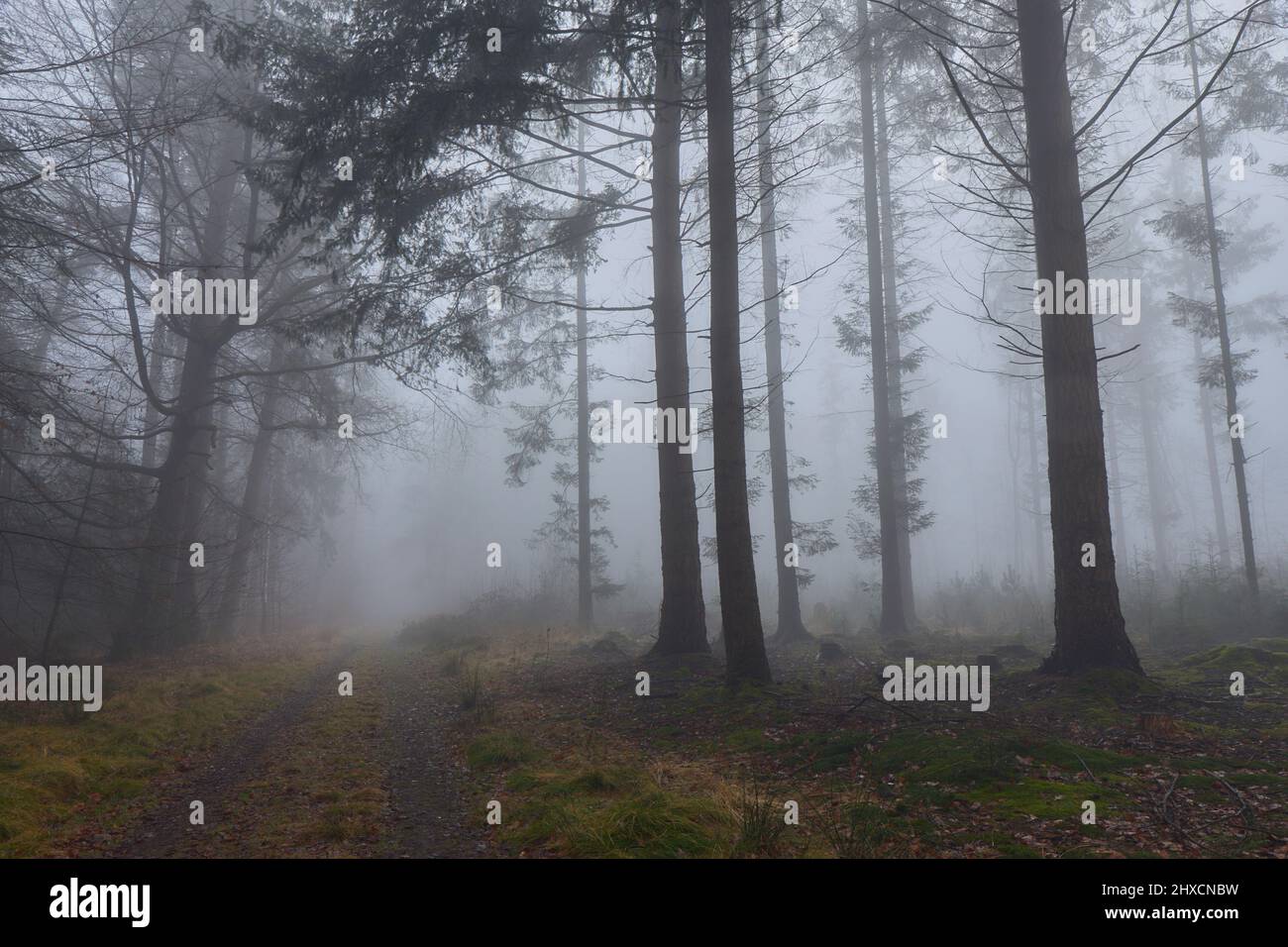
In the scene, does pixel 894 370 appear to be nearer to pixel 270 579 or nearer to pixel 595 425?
pixel 595 425

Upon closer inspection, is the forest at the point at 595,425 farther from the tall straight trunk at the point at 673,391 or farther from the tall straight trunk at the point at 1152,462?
the tall straight trunk at the point at 1152,462

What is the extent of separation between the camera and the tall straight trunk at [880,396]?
→ 56.7 ft

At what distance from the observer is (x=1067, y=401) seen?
26.9ft

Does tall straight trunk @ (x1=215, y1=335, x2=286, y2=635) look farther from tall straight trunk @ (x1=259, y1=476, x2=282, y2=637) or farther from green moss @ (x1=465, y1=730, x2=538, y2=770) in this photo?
green moss @ (x1=465, y1=730, x2=538, y2=770)

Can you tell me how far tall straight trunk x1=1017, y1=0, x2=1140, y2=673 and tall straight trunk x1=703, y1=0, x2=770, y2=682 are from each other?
3.30 meters

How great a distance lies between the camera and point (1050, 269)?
844 centimetres

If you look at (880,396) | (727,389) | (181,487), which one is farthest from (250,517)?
(880,396)

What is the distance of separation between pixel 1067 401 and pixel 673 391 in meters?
5.89

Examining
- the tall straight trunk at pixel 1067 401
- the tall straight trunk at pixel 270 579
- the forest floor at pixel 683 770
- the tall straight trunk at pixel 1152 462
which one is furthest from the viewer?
the tall straight trunk at pixel 1152 462

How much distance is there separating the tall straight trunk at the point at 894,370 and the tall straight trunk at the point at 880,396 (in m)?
0.26

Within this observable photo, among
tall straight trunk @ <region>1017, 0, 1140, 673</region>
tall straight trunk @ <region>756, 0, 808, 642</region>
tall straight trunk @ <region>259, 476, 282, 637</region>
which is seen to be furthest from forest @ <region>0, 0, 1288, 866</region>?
tall straight trunk @ <region>259, 476, 282, 637</region>

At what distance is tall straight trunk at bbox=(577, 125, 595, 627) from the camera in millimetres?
22281

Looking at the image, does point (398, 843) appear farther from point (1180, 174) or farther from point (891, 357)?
point (1180, 174)

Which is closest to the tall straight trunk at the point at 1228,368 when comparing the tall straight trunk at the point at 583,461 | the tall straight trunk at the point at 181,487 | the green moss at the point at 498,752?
the green moss at the point at 498,752
